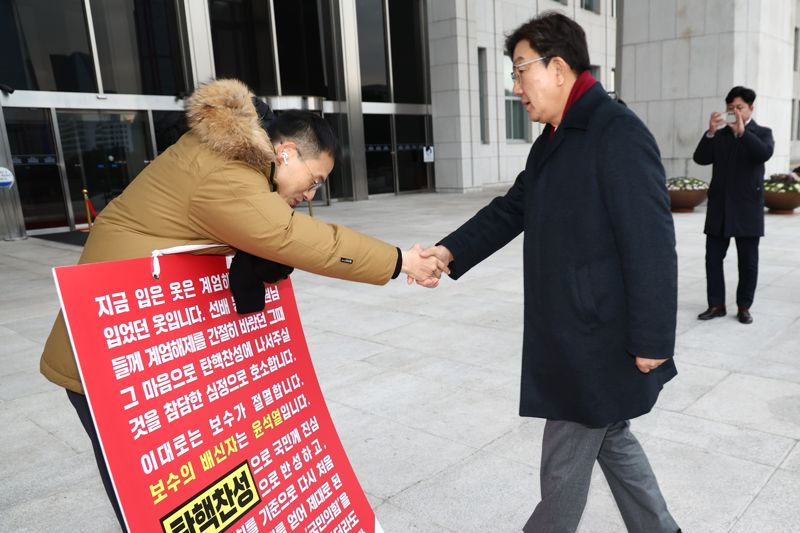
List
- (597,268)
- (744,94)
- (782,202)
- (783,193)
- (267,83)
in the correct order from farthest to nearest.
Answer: (267,83)
(782,202)
(783,193)
(744,94)
(597,268)

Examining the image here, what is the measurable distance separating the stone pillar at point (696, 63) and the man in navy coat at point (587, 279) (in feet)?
45.0

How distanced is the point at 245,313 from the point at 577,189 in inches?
46.1

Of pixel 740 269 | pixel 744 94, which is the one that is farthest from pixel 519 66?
pixel 740 269

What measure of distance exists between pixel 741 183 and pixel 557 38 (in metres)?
4.25

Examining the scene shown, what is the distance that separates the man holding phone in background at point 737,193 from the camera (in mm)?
5309

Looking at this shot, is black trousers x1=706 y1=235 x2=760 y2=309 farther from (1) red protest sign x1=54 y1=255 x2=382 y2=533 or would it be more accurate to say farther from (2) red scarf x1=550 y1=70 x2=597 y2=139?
(1) red protest sign x1=54 y1=255 x2=382 y2=533

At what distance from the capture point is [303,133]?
82.1 inches

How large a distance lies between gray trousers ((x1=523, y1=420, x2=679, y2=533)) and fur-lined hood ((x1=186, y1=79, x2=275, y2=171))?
139 cm

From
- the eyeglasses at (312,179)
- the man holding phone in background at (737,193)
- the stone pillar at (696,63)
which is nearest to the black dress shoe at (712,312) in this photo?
the man holding phone in background at (737,193)

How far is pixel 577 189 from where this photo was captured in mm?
1977

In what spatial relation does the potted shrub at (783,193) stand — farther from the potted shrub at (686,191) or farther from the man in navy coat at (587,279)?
the man in navy coat at (587,279)

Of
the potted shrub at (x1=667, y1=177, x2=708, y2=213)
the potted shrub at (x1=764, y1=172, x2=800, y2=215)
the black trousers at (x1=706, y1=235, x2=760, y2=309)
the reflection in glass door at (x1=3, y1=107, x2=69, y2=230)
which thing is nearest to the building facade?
the reflection in glass door at (x1=3, y1=107, x2=69, y2=230)

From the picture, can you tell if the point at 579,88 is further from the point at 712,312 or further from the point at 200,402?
the point at 712,312

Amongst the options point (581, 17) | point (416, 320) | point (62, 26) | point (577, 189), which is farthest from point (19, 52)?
point (581, 17)
